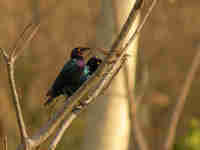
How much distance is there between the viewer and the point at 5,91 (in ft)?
34.7

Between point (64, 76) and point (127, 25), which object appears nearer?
point (127, 25)

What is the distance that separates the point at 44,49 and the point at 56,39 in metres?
0.42

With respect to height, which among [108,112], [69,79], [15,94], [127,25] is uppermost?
[127,25]

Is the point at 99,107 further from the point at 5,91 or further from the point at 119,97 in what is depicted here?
the point at 5,91

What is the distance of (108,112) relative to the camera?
3.48m

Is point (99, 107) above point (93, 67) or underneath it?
underneath

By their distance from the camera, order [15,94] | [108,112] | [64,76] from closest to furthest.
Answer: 1. [15,94]
2. [64,76]
3. [108,112]

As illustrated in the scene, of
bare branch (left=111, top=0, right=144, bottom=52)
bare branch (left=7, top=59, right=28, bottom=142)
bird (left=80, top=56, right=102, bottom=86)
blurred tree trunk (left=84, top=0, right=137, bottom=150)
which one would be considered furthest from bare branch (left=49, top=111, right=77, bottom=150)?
blurred tree trunk (left=84, top=0, right=137, bottom=150)

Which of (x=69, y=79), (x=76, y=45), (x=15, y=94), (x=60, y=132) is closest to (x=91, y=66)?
(x=69, y=79)

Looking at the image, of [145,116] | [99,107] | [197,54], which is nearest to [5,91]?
[145,116]

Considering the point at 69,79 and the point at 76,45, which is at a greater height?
the point at 69,79

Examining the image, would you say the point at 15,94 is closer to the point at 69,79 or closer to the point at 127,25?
the point at 127,25

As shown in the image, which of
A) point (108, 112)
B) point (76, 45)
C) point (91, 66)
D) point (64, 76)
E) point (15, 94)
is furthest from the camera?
point (76, 45)

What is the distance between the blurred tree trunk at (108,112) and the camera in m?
3.35
